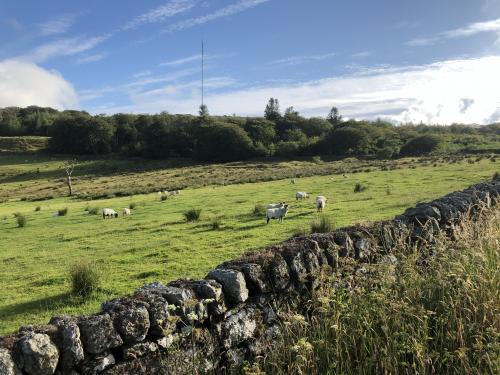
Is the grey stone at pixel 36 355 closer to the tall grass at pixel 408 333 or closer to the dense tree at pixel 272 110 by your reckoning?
the tall grass at pixel 408 333

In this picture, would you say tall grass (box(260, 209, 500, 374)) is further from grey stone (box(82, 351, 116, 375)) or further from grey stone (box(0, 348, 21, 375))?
grey stone (box(0, 348, 21, 375))

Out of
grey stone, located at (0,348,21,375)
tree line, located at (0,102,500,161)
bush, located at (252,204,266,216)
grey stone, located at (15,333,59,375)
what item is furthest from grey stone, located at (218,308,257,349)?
tree line, located at (0,102,500,161)

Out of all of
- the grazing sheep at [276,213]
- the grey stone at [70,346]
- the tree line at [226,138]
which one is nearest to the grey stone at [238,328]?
the grey stone at [70,346]

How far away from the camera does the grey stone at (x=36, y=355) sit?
3.99m

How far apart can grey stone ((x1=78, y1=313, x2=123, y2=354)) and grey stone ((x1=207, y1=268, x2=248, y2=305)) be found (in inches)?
56.9

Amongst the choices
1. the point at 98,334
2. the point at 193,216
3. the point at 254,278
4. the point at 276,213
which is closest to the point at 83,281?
the point at 254,278

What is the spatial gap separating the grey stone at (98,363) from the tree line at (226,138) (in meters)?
89.5

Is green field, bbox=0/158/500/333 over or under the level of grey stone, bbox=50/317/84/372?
under

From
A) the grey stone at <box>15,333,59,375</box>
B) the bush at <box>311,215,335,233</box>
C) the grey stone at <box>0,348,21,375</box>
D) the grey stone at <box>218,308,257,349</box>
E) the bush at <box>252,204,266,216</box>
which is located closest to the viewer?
the grey stone at <box>0,348,21,375</box>

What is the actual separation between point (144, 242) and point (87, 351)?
13887mm

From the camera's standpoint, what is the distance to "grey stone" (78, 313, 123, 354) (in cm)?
440

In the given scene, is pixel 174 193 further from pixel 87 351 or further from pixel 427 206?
pixel 87 351

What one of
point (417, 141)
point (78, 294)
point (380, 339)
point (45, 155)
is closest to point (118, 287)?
point (78, 294)

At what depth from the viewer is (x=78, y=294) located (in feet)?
36.4
